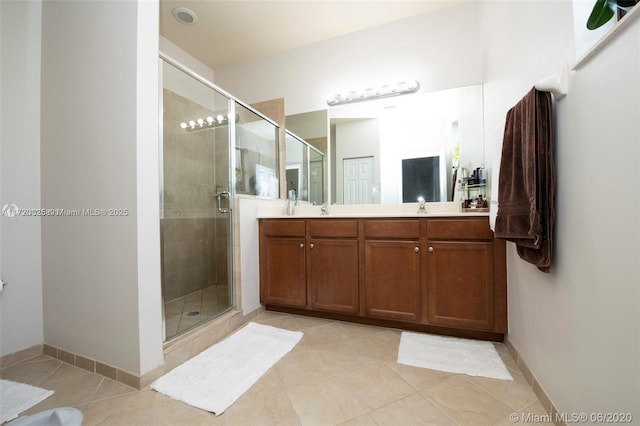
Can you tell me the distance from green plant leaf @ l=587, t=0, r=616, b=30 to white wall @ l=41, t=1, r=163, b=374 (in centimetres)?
175

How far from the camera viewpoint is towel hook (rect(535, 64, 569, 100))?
2.90 ft

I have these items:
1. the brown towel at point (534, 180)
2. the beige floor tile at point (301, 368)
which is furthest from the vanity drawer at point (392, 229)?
the beige floor tile at point (301, 368)

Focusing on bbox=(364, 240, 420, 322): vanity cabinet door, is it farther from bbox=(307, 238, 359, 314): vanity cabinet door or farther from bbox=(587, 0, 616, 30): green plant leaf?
bbox=(587, 0, 616, 30): green plant leaf

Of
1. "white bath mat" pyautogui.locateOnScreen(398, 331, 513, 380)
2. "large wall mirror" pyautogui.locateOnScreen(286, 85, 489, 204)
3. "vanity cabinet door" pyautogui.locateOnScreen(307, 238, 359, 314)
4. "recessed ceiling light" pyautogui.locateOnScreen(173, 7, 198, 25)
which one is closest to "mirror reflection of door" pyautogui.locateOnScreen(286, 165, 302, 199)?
"large wall mirror" pyautogui.locateOnScreen(286, 85, 489, 204)

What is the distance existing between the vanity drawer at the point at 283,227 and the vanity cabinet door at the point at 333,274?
0.49 ft

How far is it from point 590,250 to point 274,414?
1308 mm

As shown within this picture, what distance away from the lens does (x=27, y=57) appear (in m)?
1.49

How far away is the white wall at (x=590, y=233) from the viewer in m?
0.63

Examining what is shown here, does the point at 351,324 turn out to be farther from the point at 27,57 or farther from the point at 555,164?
the point at 27,57

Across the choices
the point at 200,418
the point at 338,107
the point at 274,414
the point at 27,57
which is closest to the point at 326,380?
the point at 274,414

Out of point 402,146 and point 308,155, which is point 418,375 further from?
point 308,155

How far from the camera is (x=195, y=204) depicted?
2033 mm

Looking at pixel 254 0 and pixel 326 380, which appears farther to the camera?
pixel 254 0

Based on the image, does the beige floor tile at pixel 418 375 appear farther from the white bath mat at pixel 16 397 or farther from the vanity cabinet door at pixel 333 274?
the white bath mat at pixel 16 397
